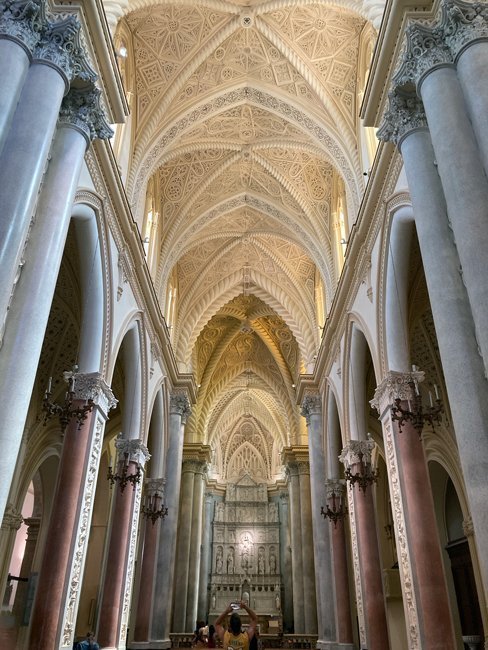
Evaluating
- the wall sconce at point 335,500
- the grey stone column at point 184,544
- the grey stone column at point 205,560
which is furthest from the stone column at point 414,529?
the grey stone column at point 205,560

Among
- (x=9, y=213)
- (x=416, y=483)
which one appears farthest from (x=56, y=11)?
(x=416, y=483)

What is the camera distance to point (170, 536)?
15680mm

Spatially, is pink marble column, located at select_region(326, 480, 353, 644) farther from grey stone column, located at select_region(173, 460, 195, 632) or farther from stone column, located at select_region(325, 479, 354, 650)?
grey stone column, located at select_region(173, 460, 195, 632)

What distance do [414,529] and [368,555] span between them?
10.6 ft

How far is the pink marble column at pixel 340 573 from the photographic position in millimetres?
13211

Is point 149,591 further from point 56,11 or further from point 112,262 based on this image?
point 56,11

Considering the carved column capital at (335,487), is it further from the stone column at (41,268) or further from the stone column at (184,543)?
the stone column at (41,268)

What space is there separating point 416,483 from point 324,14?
9.75 metres

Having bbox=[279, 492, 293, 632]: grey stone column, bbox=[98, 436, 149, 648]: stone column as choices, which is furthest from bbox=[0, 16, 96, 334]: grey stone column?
bbox=[279, 492, 293, 632]: grey stone column

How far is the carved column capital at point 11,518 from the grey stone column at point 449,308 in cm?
1243

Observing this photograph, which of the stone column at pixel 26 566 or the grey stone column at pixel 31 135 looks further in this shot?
the stone column at pixel 26 566

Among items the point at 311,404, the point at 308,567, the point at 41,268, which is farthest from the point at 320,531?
the point at 41,268

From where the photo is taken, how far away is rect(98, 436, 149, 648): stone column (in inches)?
436

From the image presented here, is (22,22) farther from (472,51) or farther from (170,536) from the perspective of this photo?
(170,536)
